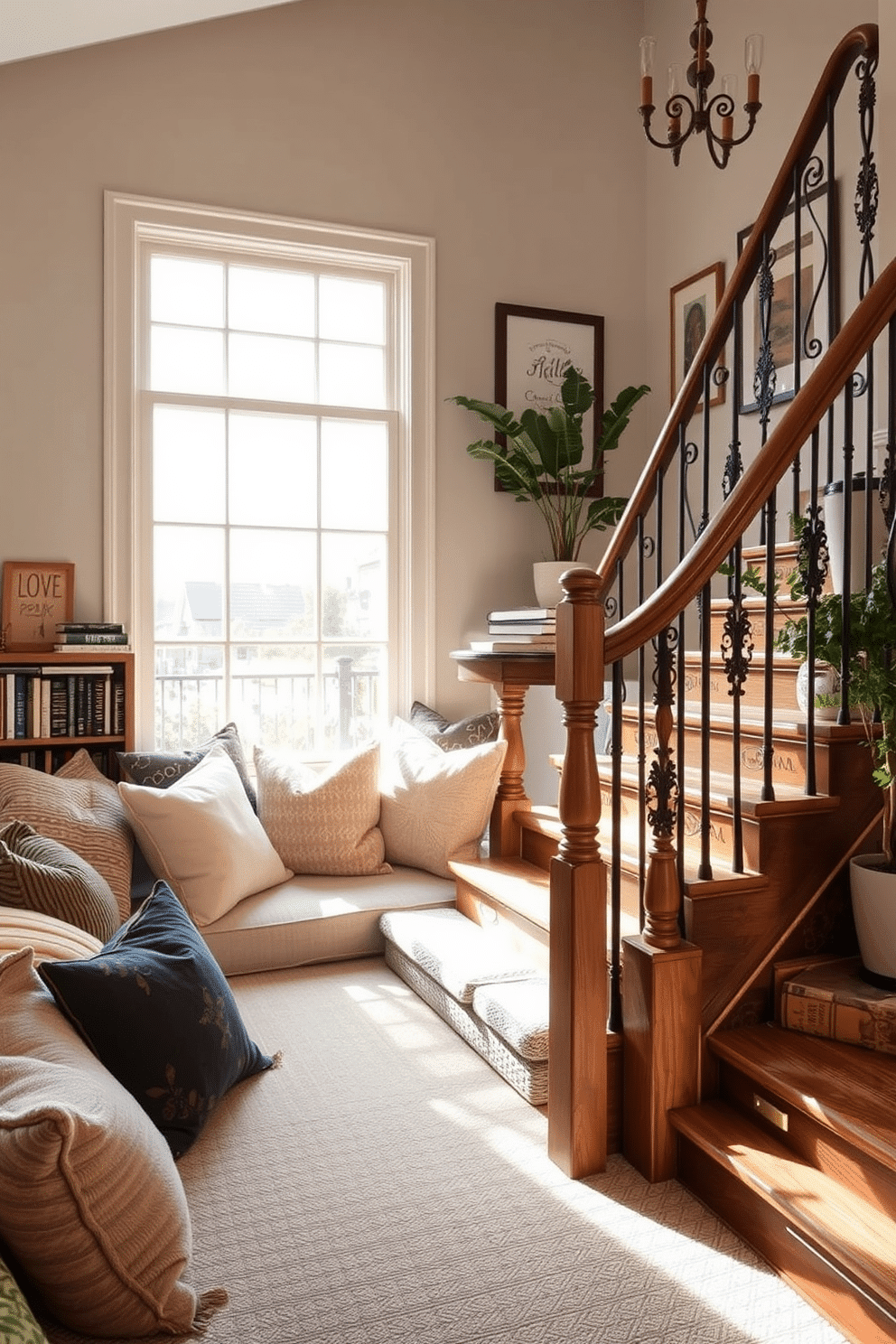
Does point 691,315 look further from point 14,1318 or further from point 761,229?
point 14,1318

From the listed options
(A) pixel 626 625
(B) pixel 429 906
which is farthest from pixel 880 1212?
(B) pixel 429 906

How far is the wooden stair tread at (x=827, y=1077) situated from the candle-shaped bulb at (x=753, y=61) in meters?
2.33

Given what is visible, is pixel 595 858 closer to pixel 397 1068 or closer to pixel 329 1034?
pixel 397 1068

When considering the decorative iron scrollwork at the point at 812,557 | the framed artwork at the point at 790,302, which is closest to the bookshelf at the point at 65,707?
the decorative iron scrollwork at the point at 812,557

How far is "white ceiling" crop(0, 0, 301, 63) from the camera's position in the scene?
10.4ft

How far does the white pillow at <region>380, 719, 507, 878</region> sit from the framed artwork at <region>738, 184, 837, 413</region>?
1.69 meters

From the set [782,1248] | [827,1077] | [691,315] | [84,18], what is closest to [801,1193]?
[782,1248]

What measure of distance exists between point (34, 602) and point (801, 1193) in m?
3.13

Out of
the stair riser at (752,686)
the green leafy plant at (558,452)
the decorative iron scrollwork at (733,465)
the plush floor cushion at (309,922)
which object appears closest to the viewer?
the stair riser at (752,686)

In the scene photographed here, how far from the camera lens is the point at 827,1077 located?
190cm

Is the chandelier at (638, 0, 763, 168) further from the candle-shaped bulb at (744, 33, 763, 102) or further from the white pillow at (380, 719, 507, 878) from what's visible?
the white pillow at (380, 719, 507, 878)

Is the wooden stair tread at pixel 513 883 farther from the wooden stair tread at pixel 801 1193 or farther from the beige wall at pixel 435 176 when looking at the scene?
the beige wall at pixel 435 176

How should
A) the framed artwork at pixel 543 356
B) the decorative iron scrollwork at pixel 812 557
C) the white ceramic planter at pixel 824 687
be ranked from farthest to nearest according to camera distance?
the framed artwork at pixel 543 356 < the white ceramic planter at pixel 824 687 < the decorative iron scrollwork at pixel 812 557

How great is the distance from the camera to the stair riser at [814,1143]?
66.6 inches
